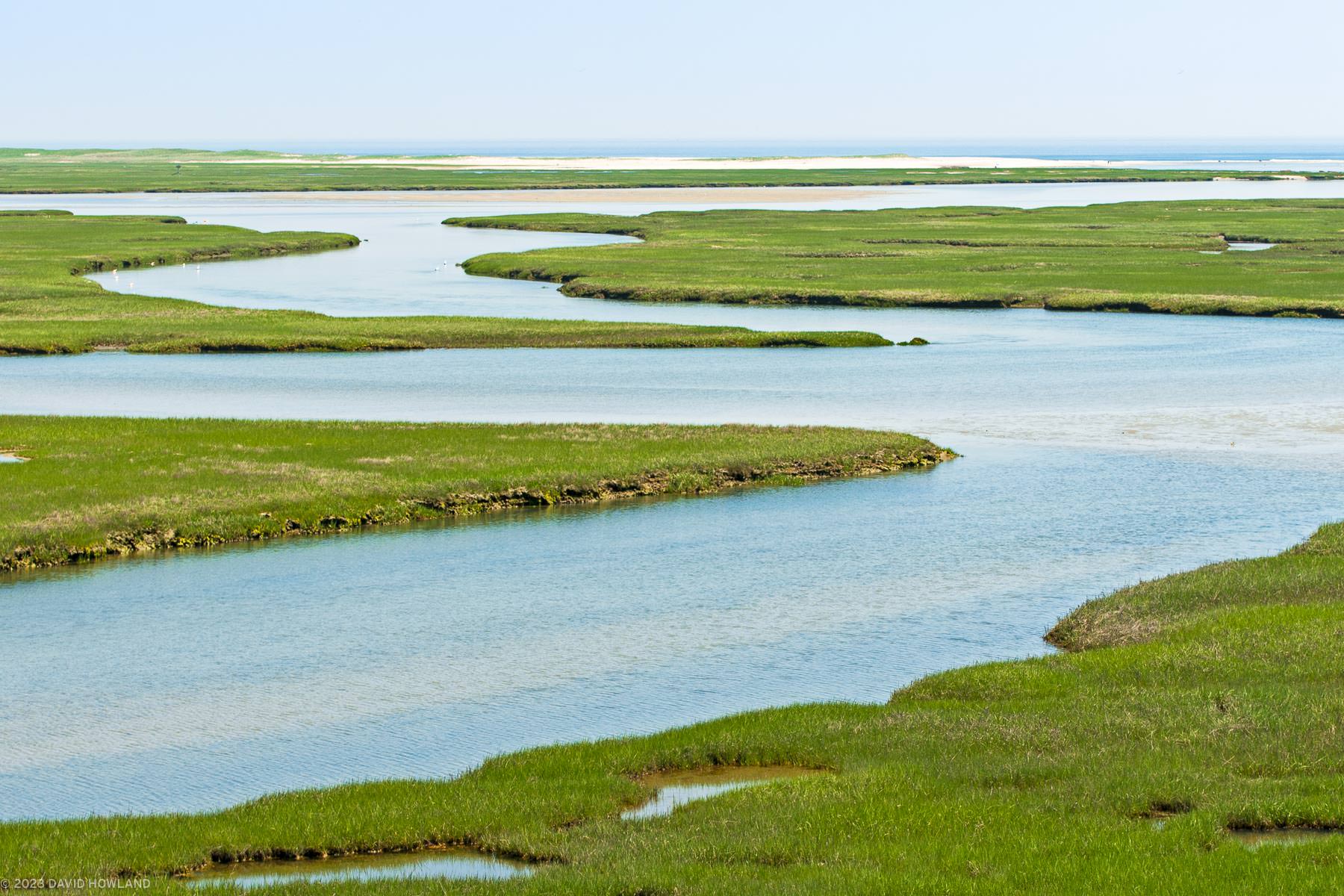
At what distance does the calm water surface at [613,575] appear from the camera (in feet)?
76.7

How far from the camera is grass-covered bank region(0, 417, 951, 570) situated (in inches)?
1384

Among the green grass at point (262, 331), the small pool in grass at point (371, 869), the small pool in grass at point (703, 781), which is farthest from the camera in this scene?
the green grass at point (262, 331)

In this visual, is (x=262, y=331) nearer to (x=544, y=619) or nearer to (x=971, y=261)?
(x=544, y=619)

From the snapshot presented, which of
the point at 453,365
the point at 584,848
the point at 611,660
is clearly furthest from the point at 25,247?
the point at 584,848

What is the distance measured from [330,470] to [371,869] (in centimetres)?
2491

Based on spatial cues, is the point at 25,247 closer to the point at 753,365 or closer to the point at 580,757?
the point at 753,365

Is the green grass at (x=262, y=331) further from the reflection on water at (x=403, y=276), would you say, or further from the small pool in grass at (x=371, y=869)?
the small pool in grass at (x=371, y=869)

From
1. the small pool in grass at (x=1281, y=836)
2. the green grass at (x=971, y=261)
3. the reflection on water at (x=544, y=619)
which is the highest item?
the green grass at (x=971, y=261)

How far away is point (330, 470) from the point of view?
133 ft

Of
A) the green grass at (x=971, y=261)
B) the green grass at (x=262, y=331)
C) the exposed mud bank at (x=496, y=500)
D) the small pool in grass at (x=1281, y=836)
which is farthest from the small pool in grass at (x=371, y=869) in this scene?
the green grass at (x=971, y=261)

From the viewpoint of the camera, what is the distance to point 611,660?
2673cm

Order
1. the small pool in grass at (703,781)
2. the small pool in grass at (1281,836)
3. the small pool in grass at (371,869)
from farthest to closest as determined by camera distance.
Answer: the small pool in grass at (703,781) < the small pool in grass at (371,869) < the small pool in grass at (1281,836)

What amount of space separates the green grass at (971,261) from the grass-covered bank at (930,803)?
2618 inches

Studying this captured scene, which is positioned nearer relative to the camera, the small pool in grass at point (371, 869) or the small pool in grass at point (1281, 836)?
the small pool in grass at point (1281, 836)
